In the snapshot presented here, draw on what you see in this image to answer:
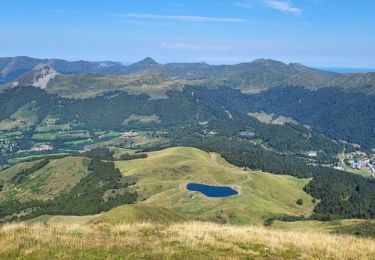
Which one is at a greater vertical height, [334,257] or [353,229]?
[334,257]

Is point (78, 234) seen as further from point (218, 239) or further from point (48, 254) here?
point (218, 239)

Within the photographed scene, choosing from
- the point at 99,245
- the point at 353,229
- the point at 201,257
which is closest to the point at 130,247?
the point at 99,245

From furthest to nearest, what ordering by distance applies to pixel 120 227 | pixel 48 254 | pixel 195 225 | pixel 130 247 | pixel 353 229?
pixel 353 229, pixel 195 225, pixel 120 227, pixel 130 247, pixel 48 254

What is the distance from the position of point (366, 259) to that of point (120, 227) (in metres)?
20.0

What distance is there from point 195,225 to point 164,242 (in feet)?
31.5

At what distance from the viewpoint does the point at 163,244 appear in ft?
112

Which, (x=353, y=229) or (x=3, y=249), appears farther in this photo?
(x=353, y=229)

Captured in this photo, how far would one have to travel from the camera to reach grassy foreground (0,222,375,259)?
102ft

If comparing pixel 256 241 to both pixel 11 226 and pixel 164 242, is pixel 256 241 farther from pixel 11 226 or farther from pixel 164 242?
pixel 11 226

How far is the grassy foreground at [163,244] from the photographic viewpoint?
102 feet

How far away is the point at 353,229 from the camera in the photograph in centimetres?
17012

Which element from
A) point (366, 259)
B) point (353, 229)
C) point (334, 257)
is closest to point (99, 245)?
point (334, 257)

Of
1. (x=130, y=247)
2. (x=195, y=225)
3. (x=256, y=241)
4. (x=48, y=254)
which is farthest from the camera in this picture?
(x=195, y=225)

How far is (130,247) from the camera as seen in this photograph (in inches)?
1289
